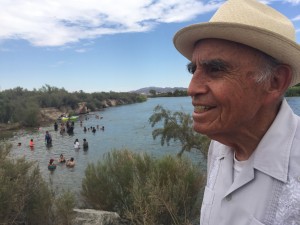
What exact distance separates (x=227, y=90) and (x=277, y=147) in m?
0.25

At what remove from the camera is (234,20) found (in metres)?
1.12

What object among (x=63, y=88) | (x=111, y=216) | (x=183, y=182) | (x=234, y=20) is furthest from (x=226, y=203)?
(x=63, y=88)

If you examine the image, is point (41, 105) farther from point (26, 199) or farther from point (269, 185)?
point (269, 185)

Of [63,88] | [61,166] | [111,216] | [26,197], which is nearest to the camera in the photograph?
[26,197]

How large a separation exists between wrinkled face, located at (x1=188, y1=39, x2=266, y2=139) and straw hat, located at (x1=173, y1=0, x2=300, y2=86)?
0.05 m

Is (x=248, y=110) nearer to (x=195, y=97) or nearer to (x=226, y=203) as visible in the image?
(x=195, y=97)

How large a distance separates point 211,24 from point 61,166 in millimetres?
20097

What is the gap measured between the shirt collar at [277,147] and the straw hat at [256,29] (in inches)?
7.8

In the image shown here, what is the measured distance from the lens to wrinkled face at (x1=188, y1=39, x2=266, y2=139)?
1128 millimetres

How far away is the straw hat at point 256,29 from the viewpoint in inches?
42.6

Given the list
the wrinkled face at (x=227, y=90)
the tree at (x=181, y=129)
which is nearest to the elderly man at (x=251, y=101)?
the wrinkled face at (x=227, y=90)

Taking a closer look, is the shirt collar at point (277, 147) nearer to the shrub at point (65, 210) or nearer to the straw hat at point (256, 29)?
the straw hat at point (256, 29)

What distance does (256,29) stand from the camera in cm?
107

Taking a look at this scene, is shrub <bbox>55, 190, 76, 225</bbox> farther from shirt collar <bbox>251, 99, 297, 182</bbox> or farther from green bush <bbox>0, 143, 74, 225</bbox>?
shirt collar <bbox>251, 99, 297, 182</bbox>
